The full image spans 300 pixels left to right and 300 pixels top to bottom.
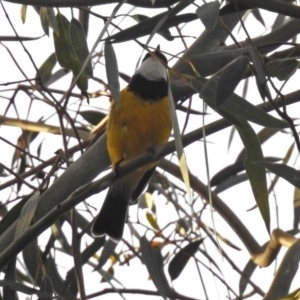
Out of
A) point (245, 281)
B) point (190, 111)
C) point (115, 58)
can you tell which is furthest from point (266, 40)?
point (245, 281)

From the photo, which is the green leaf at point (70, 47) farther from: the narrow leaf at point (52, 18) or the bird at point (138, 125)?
the bird at point (138, 125)

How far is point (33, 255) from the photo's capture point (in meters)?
1.89

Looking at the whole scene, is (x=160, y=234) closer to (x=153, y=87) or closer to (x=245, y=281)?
(x=245, y=281)

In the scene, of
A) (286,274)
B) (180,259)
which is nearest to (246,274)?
(180,259)

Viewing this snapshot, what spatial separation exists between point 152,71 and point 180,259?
27.5 inches

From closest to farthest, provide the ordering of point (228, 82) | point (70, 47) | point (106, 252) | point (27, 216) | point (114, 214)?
point (228, 82) < point (27, 216) < point (70, 47) < point (106, 252) < point (114, 214)

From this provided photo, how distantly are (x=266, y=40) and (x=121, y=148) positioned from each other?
0.65 m

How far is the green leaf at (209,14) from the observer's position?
46.5 inches

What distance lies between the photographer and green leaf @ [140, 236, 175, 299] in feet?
6.55

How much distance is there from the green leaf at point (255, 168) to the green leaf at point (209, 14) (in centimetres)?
24

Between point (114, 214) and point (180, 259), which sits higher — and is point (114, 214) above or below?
above

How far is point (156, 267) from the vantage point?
206 centimetres

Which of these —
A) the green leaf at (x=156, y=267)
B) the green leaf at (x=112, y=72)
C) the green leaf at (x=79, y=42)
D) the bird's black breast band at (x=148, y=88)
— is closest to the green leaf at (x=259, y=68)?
the green leaf at (x=112, y=72)

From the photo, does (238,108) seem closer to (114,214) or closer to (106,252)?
(106,252)
